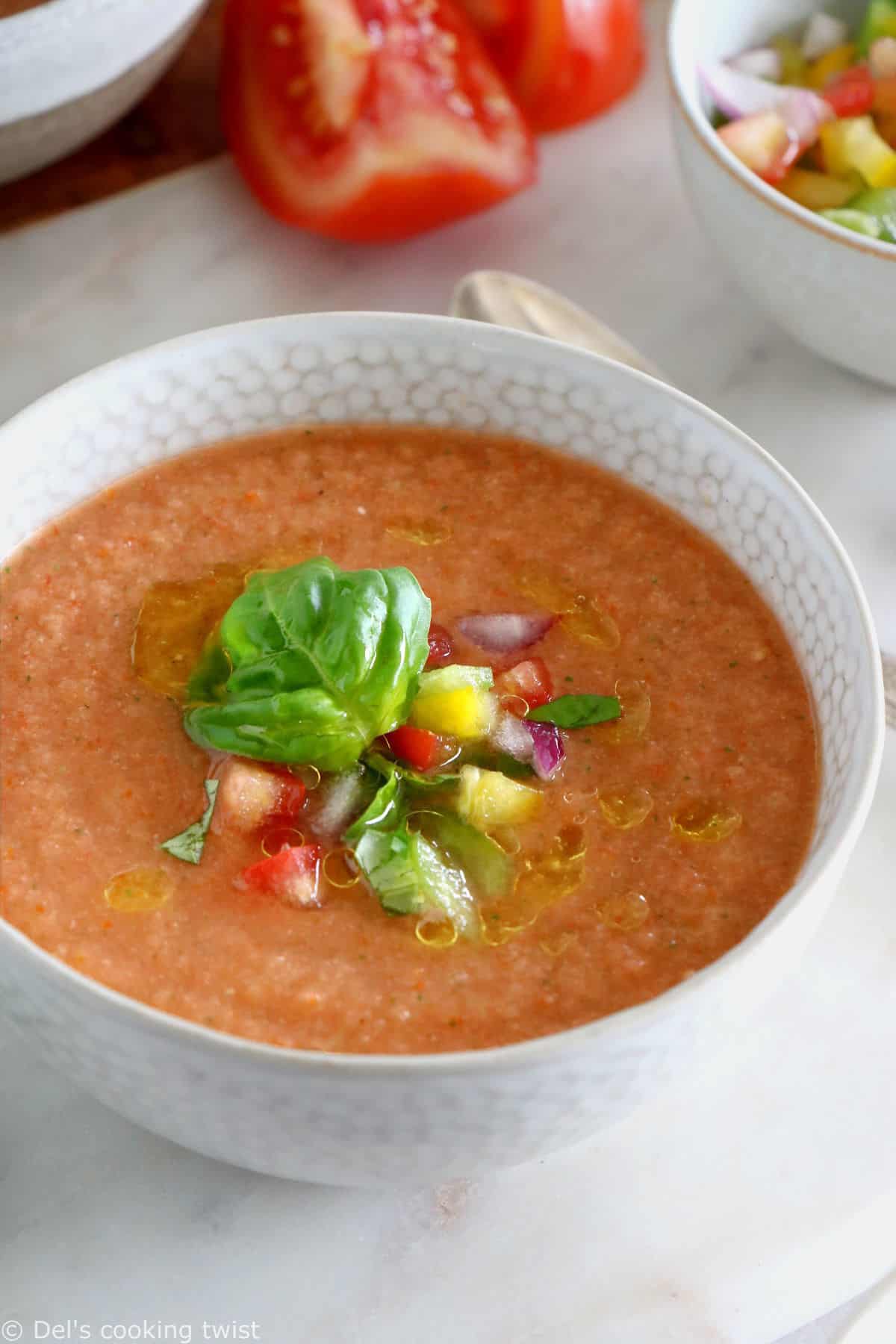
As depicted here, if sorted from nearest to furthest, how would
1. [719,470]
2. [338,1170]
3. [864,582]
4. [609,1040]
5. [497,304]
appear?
[609,1040], [338,1170], [719,470], [864,582], [497,304]

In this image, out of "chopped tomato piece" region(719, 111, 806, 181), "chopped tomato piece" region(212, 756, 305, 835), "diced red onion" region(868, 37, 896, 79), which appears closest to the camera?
"chopped tomato piece" region(212, 756, 305, 835)

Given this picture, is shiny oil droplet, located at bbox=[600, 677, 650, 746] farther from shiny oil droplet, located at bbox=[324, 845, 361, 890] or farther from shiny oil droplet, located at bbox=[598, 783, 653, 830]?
shiny oil droplet, located at bbox=[324, 845, 361, 890]

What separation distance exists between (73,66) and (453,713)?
152 cm

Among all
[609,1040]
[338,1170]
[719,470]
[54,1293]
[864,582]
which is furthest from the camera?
[864,582]

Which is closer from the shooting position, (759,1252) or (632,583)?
(759,1252)

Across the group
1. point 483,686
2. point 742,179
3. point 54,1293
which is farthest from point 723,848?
point 742,179

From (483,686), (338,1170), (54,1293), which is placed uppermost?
(483,686)

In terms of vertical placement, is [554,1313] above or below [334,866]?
below

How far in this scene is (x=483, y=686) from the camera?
2.00m

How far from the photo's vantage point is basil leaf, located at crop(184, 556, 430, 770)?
185 centimetres

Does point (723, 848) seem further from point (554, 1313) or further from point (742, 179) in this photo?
point (742, 179)

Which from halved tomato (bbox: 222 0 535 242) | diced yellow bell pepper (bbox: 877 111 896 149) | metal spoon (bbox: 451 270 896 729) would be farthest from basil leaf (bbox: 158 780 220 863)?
diced yellow bell pepper (bbox: 877 111 896 149)

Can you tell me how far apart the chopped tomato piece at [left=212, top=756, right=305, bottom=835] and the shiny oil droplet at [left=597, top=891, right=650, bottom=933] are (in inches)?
15.3

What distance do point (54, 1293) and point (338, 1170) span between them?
16.4 inches
